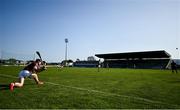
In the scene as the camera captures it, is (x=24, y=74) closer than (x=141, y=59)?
Yes

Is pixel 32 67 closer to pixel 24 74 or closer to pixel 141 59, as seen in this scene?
pixel 24 74

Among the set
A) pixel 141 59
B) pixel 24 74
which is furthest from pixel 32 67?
pixel 141 59

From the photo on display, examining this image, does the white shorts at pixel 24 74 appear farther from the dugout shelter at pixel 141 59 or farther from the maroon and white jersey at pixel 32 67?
the dugout shelter at pixel 141 59

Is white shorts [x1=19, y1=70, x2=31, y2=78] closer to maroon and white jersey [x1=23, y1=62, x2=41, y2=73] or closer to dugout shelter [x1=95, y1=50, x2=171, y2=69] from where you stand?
maroon and white jersey [x1=23, y1=62, x2=41, y2=73]

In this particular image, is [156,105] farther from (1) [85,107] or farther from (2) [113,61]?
(2) [113,61]

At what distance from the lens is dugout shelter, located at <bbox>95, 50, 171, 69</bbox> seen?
86.2 meters

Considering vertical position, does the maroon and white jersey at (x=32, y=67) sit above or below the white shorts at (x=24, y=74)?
above

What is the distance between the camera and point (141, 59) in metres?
97.1

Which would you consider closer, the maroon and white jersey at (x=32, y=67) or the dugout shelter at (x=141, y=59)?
the maroon and white jersey at (x=32, y=67)

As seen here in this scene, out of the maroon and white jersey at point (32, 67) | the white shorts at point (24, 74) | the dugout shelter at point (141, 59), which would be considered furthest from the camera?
the dugout shelter at point (141, 59)

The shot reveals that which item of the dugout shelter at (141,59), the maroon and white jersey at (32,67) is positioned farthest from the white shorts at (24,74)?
the dugout shelter at (141,59)

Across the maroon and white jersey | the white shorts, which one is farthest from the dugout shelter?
the white shorts

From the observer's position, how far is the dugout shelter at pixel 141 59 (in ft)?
283

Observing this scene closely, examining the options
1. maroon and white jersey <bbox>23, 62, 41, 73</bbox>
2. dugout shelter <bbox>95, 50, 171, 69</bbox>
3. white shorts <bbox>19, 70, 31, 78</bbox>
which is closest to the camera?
white shorts <bbox>19, 70, 31, 78</bbox>
